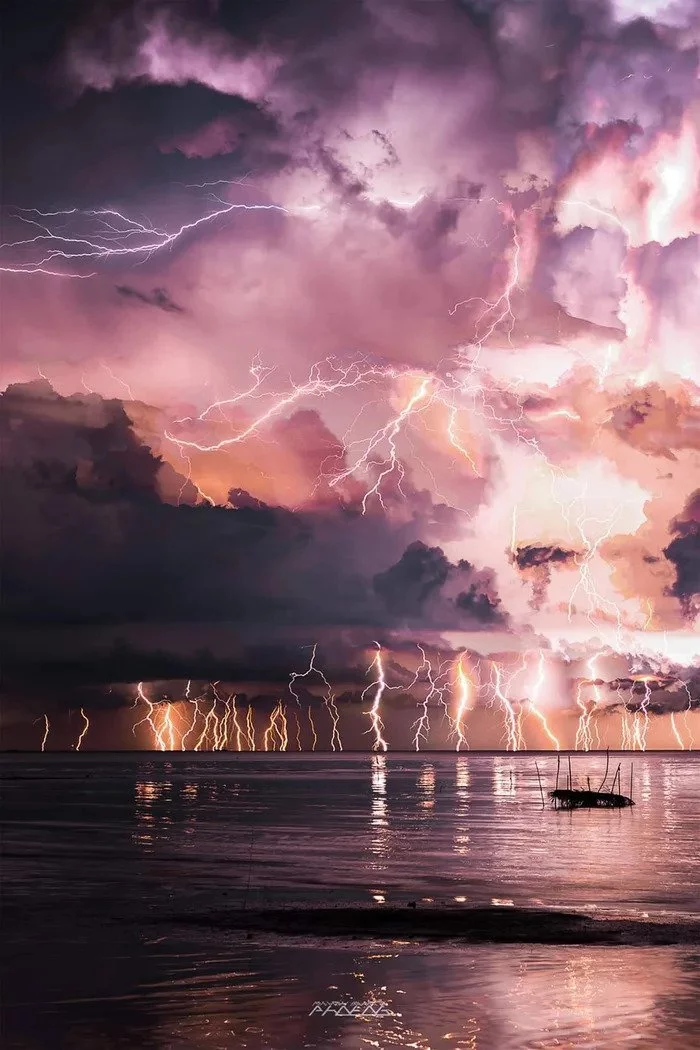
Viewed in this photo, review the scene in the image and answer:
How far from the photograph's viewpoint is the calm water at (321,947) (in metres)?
19.3

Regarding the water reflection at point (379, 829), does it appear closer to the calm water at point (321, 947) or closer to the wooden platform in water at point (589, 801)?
the calm water at point (321, 947)

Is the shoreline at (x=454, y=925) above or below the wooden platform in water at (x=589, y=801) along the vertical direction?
above

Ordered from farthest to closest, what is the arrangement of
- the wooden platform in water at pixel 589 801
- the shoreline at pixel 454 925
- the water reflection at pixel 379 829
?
the wooden platform in water at pixel 589 801 < the water reflection at pixel 379 829 < the shoreline at pixel 454 925

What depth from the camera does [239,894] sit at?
36.4m

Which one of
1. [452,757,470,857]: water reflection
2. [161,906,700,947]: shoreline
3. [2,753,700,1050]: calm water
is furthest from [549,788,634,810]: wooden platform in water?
[161,906,700,947]: shoreline

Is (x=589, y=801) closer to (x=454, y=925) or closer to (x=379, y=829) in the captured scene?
(x=379, y=829)

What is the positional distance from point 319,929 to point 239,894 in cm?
754

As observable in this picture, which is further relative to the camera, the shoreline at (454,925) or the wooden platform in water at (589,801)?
the wooden platform in water at (589,801)

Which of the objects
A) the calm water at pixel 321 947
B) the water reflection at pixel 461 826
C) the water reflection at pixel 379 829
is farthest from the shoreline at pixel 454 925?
the water reflection at pixel 461 826

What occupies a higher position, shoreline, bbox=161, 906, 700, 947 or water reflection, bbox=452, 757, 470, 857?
shoreline, bbox=161, 906, 700, 947

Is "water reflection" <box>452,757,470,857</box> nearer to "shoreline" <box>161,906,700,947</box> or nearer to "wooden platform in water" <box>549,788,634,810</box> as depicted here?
"wooden platform in water" <box>549,788,634,810</box>

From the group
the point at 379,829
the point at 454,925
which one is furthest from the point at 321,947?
the point at 379,829

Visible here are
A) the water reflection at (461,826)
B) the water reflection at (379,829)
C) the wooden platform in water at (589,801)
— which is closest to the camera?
the water reflection at (379,829)

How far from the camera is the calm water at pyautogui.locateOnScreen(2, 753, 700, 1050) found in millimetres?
19328
